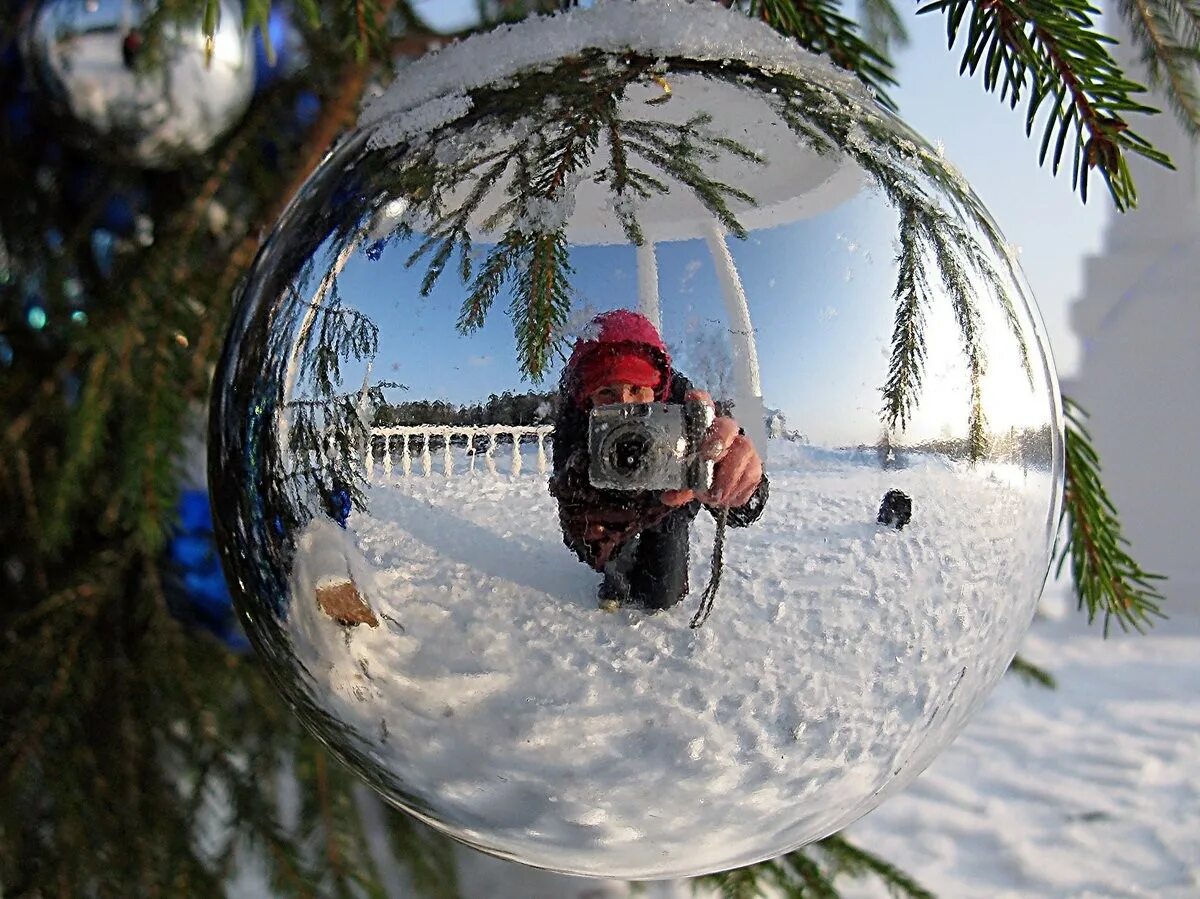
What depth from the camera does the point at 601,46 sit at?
37cm

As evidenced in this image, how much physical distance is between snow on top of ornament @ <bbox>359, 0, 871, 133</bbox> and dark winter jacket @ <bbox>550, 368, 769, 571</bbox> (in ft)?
0.47

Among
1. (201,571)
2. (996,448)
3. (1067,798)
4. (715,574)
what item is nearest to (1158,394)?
(1067,798)

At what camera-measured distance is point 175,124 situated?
810 millimetres

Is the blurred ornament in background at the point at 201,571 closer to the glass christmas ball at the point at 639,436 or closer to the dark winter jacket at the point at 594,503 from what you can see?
the glass christmas ball at the point at 639,436

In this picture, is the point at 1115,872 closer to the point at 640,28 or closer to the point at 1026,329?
the point at 1026,329

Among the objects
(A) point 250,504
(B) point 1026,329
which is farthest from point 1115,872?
(A) point 250,504

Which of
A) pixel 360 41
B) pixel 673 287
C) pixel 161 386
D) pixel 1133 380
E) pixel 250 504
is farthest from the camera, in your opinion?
pixel 1133 380

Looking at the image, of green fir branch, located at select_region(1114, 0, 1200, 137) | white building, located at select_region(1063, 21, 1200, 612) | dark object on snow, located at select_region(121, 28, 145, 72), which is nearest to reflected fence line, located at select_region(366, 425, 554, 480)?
green fir branch, located at select_region(1114, 0, 1200, 137)

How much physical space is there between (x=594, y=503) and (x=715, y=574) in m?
0.05

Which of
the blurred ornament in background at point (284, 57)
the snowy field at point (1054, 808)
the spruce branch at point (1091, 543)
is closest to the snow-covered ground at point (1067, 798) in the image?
the snowy field at point (1054, 808)

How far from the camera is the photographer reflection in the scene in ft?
0.97

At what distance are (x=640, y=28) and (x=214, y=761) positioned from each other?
31.3 inches

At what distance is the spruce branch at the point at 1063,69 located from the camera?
48cm

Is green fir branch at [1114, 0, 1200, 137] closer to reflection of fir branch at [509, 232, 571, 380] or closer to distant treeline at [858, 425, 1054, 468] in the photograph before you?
distant treeline at [858, 425, 1054, 468]
